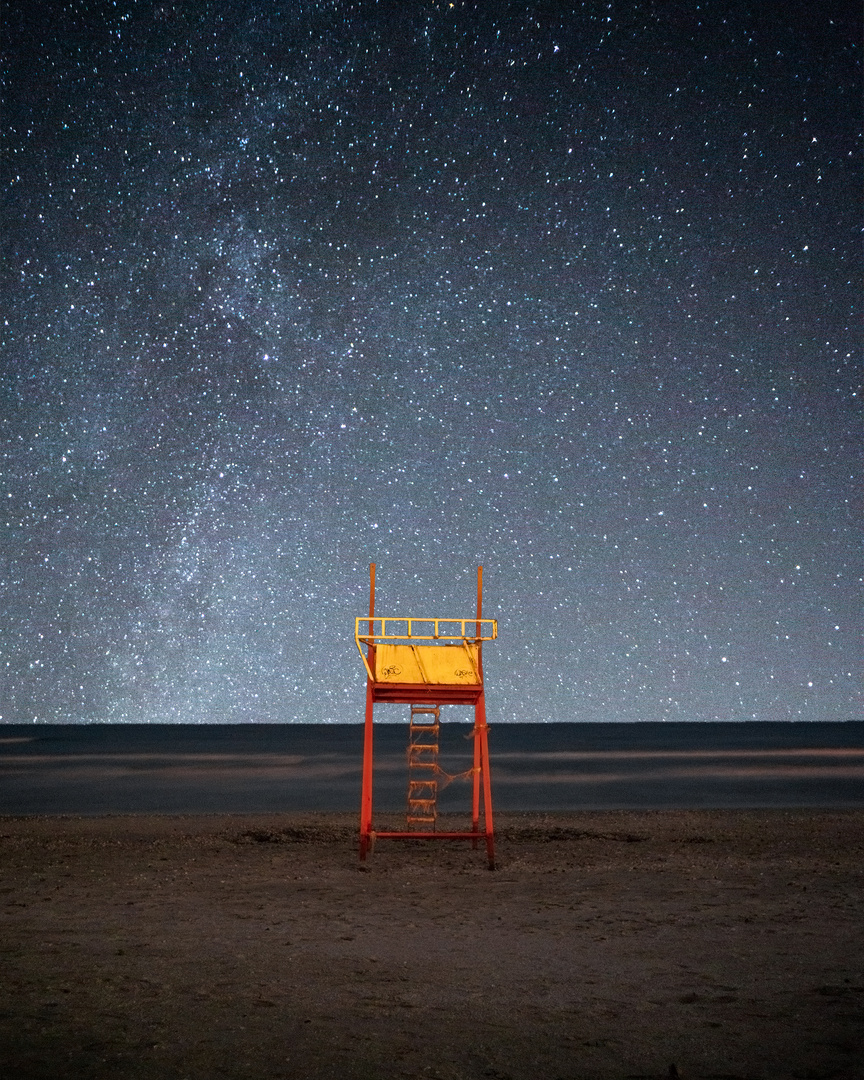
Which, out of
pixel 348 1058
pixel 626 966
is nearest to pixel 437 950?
pixel 626 966

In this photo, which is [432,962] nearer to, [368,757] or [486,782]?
[486,782]

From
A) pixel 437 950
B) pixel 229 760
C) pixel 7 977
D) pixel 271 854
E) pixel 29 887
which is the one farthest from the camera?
pixel 229 760

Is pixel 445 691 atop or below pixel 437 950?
atop

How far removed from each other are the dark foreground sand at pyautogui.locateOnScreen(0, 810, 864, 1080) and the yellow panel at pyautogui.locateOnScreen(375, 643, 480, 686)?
7.26 feet

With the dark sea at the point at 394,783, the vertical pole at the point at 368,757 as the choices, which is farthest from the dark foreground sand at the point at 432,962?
the dark sea at the point at 394,783

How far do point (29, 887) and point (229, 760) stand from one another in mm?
48571

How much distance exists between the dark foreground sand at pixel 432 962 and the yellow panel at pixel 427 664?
2213mm

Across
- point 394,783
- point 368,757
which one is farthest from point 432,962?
point 394,783

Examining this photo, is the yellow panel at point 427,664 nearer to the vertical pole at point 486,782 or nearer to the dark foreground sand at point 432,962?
the vertical pole at point 486,782

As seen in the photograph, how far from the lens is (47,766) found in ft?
167

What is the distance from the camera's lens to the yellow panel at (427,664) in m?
12.1

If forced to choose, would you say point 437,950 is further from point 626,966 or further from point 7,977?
point 7,977

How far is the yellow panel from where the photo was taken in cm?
1209

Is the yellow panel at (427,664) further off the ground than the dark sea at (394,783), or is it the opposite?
the yellow panel at (427,664)
